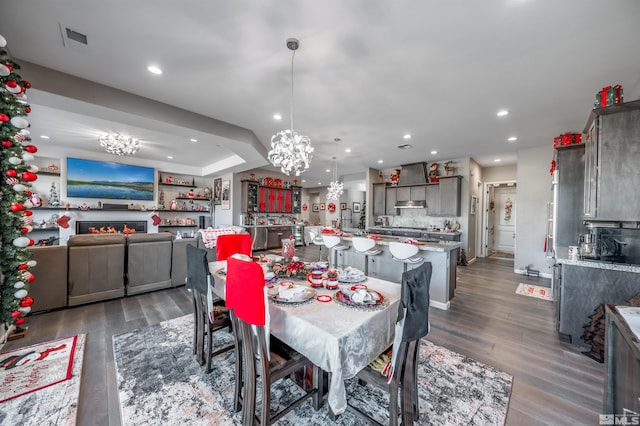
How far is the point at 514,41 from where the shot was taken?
7.12 ft

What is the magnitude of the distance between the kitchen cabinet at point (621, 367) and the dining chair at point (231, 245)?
3052mm

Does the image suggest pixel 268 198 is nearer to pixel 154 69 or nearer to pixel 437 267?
pixel 154 69

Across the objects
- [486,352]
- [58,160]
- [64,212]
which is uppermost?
[58,160]

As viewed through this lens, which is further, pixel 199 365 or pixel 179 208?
pixel 179 208

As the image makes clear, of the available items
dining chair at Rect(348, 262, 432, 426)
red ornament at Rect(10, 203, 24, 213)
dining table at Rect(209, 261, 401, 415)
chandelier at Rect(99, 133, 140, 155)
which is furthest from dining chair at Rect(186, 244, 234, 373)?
chandelier at Rect(99, 133, 140, 155)

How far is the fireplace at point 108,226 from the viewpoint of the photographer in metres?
6.40

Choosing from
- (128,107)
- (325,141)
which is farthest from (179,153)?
(325,141)

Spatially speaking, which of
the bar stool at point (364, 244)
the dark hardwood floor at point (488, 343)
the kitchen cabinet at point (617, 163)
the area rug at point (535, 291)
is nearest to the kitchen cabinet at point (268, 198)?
the dark hardwood floor at point (488, 343)

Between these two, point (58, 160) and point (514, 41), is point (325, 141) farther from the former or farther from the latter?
point (58, 160)

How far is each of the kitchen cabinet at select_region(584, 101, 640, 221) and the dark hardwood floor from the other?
1.54m

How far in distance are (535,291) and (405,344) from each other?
4.71m

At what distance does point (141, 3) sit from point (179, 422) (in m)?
3.11

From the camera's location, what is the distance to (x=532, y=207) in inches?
217

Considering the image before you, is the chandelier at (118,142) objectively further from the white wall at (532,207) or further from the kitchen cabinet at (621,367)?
the white wall at (532,207)
